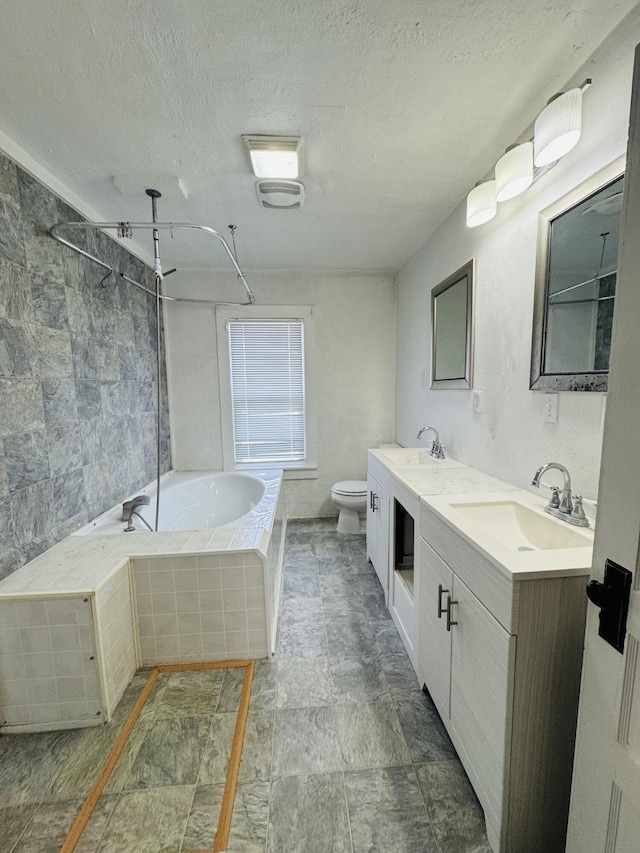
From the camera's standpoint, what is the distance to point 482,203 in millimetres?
1624

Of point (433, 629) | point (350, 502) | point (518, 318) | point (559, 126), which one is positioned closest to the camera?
point (559, 126)

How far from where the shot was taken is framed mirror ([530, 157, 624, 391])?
1113 mm

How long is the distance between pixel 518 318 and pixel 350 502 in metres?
1.96

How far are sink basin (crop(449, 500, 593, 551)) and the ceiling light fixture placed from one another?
1.69 m

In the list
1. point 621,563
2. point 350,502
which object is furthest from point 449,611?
point 350,502

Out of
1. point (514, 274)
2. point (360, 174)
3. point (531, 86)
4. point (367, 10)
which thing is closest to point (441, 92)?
point (531, 86)

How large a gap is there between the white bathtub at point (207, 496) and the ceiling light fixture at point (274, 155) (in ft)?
6.34

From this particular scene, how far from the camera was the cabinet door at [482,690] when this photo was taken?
0.90m

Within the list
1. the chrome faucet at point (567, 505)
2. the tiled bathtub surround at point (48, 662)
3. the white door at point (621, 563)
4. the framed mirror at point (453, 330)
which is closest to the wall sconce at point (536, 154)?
the framed mirror at point (453, 330)

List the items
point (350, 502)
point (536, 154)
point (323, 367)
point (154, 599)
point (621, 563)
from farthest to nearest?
point (323, 367) < point (350, 502) < point (154, 599) < point (536, 154) < point (621, 563)

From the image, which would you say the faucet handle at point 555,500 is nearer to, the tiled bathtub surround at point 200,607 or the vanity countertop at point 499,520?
the vanity countertop at point 499,520

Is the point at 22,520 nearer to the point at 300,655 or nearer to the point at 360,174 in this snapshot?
the point at 300,655

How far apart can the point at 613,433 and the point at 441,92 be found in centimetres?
142

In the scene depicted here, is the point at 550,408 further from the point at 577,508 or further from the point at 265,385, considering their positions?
the point at 265,385
